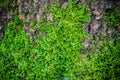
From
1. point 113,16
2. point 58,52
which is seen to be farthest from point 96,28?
point 58,52

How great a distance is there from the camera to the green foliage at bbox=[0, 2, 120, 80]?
220 cm

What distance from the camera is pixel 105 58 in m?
2.20

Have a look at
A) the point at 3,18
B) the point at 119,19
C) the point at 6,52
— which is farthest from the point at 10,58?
the point at 119,19

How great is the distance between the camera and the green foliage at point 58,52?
86.7 inches

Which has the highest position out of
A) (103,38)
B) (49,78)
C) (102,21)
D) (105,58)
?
(102,21)

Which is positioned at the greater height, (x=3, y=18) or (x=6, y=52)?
(x=3, y=18)

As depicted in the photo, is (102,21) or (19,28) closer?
(102,21)

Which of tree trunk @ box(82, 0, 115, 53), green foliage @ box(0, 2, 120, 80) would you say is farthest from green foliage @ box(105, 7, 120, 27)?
green foliage @ box(0, 2, 120, 80)

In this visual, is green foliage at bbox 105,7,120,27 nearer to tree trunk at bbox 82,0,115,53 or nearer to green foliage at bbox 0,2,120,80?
tree trunk at bbox 82,0,115,53

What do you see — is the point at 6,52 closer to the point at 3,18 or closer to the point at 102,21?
the point at 3,18

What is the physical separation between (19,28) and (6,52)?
26 centimetres

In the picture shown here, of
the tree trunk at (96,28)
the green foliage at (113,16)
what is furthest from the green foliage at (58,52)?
the green foliage at (113,16)

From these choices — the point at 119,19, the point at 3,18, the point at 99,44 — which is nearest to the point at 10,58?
the point at 3,18

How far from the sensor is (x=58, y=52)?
7.43 feet
